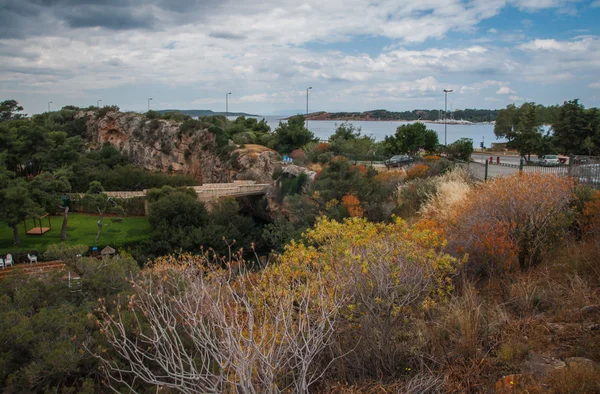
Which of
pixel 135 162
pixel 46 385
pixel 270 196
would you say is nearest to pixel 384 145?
pixel 270 196

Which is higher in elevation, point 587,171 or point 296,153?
point 587,171

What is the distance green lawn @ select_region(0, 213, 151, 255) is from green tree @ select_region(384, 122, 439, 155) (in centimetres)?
2133

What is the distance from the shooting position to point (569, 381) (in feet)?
14.0

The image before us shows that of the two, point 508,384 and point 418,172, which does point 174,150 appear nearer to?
point 418,172

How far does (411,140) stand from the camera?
126 feet

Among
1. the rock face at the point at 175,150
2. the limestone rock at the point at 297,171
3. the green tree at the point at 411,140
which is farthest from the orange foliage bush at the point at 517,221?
the rock face at the point at 175,150

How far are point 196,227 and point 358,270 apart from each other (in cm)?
2802

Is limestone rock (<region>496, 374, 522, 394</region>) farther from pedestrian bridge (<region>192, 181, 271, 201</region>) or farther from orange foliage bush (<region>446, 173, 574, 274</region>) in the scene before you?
pedestrian bridge (<region>192, 181, 271, 201</region>)

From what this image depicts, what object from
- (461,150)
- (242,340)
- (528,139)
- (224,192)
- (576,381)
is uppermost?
(528,139)

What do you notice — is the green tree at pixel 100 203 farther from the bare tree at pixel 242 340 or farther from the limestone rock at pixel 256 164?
the bare tree at pixel 242 340

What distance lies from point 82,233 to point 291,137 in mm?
21513

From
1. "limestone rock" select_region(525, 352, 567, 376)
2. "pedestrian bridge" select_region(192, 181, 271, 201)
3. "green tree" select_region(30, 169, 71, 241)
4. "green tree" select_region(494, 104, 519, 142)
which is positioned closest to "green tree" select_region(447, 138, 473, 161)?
"pedestrian bridge" select_region(192, 181, 271, 201)

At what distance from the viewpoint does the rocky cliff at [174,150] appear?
4319 cm

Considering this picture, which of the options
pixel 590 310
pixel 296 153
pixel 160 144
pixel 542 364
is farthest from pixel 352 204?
pixel 160 144
